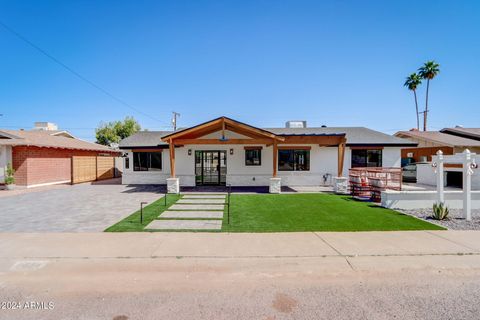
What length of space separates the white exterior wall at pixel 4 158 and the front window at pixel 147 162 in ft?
24.2

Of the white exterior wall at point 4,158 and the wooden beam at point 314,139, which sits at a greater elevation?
the wooden beam at point 314,139

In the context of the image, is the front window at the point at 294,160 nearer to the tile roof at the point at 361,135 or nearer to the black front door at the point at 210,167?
the tile roof at the point at 361,135

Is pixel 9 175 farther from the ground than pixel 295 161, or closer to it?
closer to it

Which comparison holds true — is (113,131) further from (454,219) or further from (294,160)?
(454,219)

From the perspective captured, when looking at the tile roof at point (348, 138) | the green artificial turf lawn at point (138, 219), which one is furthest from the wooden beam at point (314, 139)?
the green artificial turf lawn at point (138, 219)

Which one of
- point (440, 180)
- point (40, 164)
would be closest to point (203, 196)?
point (440, 180)

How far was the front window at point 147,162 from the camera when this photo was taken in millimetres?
16859

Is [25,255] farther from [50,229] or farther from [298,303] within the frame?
[298,303]

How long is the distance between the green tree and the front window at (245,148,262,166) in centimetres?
3617

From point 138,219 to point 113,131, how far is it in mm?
42379

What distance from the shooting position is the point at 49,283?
3988 millimetres

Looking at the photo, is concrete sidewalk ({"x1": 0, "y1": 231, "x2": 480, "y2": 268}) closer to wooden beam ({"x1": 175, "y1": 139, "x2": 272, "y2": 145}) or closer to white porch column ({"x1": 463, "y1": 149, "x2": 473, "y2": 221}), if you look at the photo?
white porch column ({"x1": 463, "y1": 149, "x2": 473, "y2": 221})

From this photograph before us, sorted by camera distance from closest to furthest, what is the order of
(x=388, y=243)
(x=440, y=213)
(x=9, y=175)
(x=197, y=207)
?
(x=388, y=243) → (x=440, y=213) → (x=197, y=207) → (x=9, y=175)

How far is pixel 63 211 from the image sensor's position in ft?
29.5
